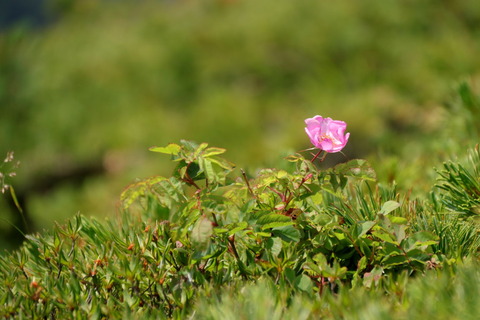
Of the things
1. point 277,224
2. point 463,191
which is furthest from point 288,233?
point 463,191

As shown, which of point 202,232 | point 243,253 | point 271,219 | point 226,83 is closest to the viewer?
point 202,232

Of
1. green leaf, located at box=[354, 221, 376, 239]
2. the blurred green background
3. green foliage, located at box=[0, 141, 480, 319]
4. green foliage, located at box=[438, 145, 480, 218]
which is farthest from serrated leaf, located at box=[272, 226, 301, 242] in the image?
the blurred green background

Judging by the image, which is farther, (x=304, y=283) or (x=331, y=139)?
(x=331, y=139)

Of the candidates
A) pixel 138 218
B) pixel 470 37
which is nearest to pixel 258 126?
pixel 470 37

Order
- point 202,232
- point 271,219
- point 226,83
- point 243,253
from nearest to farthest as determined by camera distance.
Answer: point 202,232 → point 271,219 → point 243,253 → point 226,83

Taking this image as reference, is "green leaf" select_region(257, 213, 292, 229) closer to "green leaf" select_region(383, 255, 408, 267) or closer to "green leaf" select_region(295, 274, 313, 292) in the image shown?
"green leaf" select_region(295, 274, 313, 292)

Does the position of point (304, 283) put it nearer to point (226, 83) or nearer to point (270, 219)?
point (270, 219)

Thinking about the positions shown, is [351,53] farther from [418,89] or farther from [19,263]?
[19,263]
